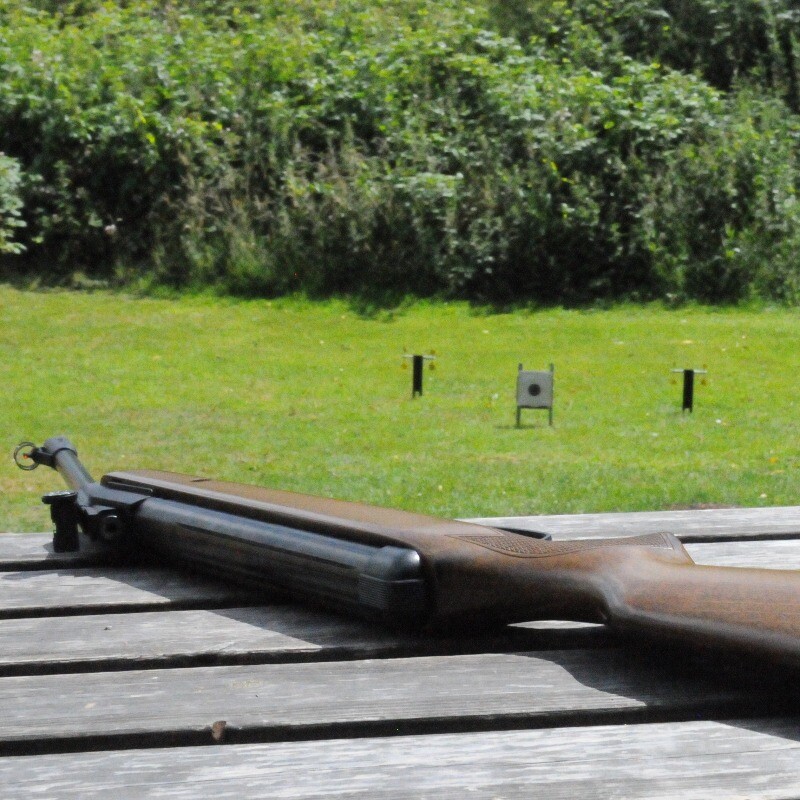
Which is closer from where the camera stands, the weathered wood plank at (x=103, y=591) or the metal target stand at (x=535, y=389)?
the weathered wood plank at (x=103, y=591)

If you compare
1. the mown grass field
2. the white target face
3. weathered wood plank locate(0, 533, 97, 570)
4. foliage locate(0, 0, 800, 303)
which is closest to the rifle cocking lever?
weathered wood plank locate(0, 533, 97, 570)

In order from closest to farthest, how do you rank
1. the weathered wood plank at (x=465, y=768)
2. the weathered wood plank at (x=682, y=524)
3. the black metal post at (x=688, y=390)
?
the weathered wood plank at (x=465, y=768)
the weathered wood plank at (x=682, y=524)
the black metal post at (x=688, y=390)

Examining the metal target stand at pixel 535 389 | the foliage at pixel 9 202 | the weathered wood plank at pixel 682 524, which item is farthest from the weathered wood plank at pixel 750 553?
the foliage at pixel 9 202

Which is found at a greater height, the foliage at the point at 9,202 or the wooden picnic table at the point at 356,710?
the foliage at the point at 9,202

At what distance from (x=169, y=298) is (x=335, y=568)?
11.2 meters

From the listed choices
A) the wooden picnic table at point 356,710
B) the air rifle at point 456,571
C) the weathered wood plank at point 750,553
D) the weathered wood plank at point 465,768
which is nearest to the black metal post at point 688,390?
the weathered wood plank at point 750,553

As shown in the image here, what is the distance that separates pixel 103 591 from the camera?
1.97 m

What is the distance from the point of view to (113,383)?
360 inches

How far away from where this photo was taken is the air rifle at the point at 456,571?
1.44 meters

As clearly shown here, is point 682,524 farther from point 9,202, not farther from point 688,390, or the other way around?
point 9,202

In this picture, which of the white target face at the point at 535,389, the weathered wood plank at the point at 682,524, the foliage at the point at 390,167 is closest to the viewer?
the weathered wood plank at the point at 682,524

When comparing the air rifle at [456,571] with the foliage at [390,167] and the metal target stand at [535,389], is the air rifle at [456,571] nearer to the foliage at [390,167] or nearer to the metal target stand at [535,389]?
the metal target stand at [535,389]

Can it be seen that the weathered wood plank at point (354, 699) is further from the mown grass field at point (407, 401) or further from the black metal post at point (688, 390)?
the black metal post at point (688, 390)

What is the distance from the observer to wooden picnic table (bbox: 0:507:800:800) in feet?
4.05
